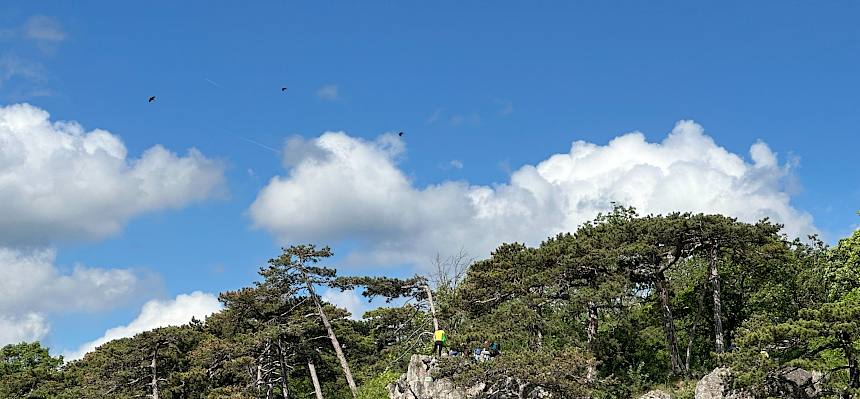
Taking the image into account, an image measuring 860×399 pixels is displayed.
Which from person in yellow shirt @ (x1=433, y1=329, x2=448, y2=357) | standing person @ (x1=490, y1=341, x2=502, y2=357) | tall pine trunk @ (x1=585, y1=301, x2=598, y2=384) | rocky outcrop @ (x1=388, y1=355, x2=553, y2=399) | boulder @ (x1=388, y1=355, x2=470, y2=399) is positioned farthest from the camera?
tall pine trunk @ (x1=585, y1=301, x2=598, y2=384)

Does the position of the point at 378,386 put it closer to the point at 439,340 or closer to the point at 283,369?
the point at 283,369

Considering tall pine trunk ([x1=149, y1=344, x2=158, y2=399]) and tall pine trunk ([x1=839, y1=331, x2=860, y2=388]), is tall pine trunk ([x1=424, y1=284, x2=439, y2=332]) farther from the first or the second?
tall pine trunk ([x1=839, y1=331, x2=860, y2=388])

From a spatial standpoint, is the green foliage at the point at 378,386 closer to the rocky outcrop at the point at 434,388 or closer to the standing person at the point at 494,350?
the rocky outcrop at the point at 434,388

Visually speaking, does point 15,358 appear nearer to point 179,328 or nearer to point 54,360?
point 54,360

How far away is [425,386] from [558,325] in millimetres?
7636

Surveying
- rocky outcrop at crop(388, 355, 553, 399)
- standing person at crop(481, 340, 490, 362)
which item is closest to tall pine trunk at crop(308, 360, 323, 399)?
rocky outcrop at crop(388, 355, 553, 399)

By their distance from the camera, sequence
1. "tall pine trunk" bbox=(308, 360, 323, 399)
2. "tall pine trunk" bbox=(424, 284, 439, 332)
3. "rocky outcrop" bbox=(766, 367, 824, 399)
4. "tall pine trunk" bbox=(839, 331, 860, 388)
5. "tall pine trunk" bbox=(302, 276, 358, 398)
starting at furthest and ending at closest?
"tall pine trunk" bbox=(302, 276, 358, 398) < "tall pine trunk" bbox=(308, 360, 323, 399) < "tall pine trunk" bbox=(424, 284, 439, 332) < "rocky outcrop" bbox=(766, 367, 824, 399) < "tall pine trunk" bbox=(839, 331, 860, 388)

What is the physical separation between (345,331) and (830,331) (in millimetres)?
29775

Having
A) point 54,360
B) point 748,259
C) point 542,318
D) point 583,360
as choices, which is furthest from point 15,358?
point 748,259

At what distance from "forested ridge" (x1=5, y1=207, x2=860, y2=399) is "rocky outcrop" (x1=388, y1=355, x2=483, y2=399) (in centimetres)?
177

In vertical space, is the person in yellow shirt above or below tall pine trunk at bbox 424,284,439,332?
below

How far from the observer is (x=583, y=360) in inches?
1113

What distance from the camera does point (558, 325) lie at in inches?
1366

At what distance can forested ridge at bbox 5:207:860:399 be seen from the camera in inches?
1117
